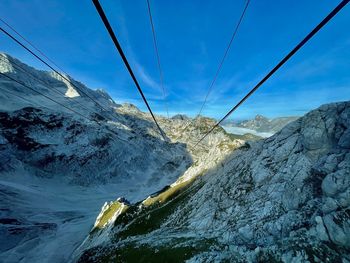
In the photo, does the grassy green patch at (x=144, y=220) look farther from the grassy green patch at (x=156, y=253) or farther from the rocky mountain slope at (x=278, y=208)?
the grassy green patch at (x=156, y=253)

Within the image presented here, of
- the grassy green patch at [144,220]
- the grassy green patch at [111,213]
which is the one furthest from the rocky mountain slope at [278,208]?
the grassy green patch at [111,213]

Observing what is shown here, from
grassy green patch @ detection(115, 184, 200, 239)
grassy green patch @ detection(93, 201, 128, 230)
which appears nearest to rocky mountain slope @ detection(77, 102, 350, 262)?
grassy green patch @ detection(115, 184, 200, 239)

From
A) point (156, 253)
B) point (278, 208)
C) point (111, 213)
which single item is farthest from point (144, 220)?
point (278, 208)

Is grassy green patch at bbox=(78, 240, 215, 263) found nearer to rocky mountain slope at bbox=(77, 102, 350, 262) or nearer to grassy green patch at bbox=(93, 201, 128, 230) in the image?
rocky mountain slope at bbox=(77, 102, 350, 262)

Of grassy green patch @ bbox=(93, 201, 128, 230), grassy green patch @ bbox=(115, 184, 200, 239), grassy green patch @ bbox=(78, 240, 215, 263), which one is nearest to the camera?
grassy green patch @ bbox=(78, 240, 215, 263)

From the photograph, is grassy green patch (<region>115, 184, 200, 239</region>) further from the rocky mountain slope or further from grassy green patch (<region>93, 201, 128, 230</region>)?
grassy green patch (<region>93, 201, 128, 230</region>)

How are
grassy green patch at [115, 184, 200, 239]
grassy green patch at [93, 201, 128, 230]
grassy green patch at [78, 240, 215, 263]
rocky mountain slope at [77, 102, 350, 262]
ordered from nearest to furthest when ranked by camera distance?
rocky mountain slope at [77, 102, 350, 262], grassy green patch at [78, 240, 215, 263], grassy green patch at [115, 184, 200, 239], grassy green patch at [93, 201, 128, 230]

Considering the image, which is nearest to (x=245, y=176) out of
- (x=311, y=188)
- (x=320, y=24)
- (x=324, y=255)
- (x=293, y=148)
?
(x=293, y=148)

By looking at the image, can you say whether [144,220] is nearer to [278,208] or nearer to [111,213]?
[111,213]

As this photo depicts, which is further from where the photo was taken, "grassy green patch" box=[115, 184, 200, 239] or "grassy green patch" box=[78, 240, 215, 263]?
"grassy green patch" box=[115, 184, 200, 239]

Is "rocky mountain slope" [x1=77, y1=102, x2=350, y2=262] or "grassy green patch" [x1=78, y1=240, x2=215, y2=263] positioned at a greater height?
"rocky mountain slope" [x1=77, y1=102, x2=350, y2=262]
